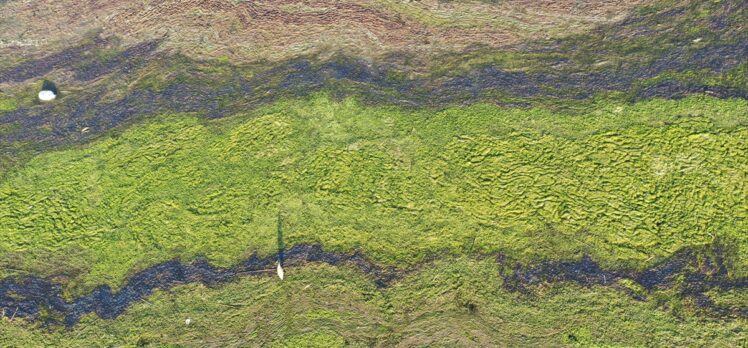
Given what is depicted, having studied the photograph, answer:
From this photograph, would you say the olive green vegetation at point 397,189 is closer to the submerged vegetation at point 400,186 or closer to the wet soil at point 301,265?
the submerged vegetation at point 400,186

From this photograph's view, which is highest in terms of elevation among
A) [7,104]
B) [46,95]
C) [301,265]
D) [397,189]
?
[397,189]

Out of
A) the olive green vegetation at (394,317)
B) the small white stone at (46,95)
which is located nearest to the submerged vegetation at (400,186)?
the olive green vegetation at (394,317)

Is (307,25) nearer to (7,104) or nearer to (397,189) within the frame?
(397,189)

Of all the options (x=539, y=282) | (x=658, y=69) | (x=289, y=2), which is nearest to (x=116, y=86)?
(x=289, y=2)

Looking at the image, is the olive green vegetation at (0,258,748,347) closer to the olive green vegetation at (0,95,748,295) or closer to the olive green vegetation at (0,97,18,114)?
the olive green vegetation at (0,95,748,295)

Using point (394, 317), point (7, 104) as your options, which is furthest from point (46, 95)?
point (394, 317)

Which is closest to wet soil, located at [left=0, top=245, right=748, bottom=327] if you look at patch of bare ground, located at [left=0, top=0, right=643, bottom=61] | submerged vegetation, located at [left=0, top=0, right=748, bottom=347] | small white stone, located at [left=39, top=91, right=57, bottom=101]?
submerged vegetation, located at [left=0, top=0, right=748, bottom=347]
